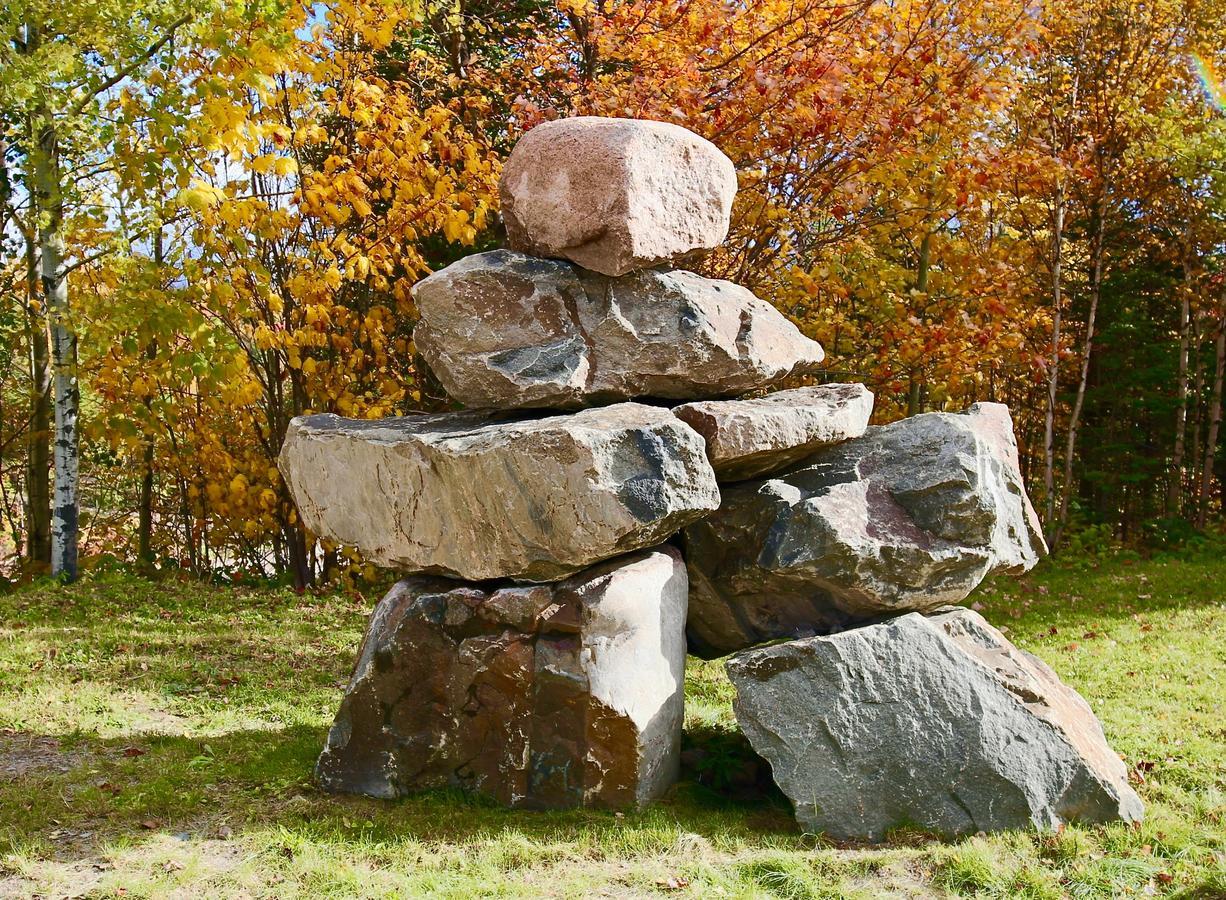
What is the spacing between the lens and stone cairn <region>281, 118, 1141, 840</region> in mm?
4520

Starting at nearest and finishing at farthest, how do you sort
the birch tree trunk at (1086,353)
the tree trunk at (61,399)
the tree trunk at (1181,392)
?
the tree trunk at (61,399) < the birch tree trunk at (1086,353) < the tree trunk at (1181,392)

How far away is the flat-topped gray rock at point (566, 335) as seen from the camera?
5031mm

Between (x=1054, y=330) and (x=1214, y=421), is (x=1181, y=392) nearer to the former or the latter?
(x=1214, y=421)

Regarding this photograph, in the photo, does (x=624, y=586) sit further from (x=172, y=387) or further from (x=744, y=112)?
(x=172, y=387)

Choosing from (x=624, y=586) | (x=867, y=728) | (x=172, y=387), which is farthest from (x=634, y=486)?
(x=172, y=387)

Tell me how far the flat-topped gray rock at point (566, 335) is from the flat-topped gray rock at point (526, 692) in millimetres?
888

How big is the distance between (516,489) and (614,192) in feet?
4.77

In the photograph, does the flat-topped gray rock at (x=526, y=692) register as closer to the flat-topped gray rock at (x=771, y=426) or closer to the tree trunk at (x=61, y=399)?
the flat-topped gray rock at (x=771, y=426)

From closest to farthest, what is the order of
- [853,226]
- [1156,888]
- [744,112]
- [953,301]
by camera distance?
[1156,888] → [744,112] → [853,226] → [953,301]

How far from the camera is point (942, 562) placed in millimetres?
4887

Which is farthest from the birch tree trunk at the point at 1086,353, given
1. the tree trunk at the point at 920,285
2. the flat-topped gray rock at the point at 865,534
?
the flat-topped gray rock at the point at 865,534

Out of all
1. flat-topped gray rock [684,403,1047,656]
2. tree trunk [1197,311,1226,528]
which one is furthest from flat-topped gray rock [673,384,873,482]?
tree trunk [1197,311,1226,528]

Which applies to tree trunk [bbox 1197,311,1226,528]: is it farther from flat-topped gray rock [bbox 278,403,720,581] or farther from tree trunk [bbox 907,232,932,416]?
flat-topped gray rock [bbox 278,403,720,581]

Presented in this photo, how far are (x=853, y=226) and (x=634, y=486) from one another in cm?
603
